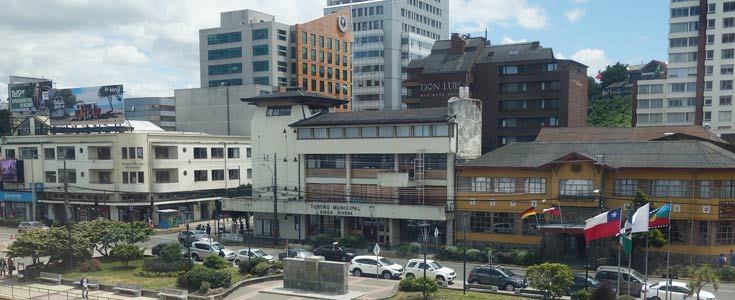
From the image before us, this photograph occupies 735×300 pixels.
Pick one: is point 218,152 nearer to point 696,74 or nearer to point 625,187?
point 625,187

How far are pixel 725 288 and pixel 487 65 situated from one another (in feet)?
177

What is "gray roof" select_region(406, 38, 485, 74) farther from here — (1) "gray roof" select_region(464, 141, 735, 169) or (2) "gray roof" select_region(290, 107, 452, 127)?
(1) "gray roof" select_region(464, 141, 735, 169)

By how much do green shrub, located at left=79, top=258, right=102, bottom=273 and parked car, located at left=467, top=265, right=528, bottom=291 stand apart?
92.6 feet

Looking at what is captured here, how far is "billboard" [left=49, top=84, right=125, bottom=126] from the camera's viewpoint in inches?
2977

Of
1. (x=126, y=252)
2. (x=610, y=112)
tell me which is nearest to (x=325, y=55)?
(x=610, y=112)

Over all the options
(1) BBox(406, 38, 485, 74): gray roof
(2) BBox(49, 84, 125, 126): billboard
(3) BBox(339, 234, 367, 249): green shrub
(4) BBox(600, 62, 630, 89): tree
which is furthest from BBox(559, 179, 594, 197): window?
(4) BBox(600, 62, 630, 89): tree

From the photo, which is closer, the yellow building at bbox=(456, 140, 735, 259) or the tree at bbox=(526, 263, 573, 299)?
the tree at bbox=(526, 263, 573, 299)

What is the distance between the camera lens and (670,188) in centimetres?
4606

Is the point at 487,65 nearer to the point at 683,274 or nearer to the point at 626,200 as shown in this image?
the point at 626,200

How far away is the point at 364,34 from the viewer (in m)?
134

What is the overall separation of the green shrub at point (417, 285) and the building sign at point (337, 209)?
21.6m

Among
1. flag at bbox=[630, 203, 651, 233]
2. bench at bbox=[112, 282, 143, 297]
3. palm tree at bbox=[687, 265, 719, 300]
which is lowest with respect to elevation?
bench at bbox=[112, 282, 143, 297]

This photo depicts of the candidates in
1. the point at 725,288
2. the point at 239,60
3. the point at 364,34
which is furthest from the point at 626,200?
the point at 364,34

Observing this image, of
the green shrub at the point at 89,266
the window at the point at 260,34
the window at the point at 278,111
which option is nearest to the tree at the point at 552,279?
the green shrub at the point at 89,266
